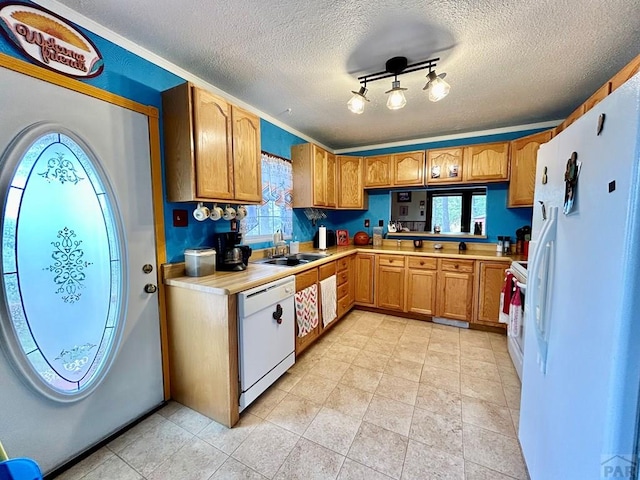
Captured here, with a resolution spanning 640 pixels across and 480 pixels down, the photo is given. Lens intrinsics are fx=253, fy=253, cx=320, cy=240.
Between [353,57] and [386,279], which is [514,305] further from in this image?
[353,57]

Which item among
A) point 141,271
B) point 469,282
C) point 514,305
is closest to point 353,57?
point 141,271

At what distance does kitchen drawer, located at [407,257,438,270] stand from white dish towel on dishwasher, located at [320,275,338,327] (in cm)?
107

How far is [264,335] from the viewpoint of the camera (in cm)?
186

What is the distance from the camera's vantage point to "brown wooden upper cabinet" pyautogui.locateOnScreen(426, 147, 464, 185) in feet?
10.7

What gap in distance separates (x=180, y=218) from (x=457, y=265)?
118 inches

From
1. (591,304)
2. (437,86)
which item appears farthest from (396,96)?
(591,304)

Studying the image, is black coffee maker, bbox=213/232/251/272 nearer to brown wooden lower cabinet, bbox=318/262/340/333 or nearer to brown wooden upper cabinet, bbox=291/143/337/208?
brown wooden lower cabinet, bbox=318/262/340/333

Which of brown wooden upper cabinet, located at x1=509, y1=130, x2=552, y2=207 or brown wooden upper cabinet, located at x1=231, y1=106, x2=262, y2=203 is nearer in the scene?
brown wooden upper cabinet, located at x1=231, y1=106, x2=262, y2=203

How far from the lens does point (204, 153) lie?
1.79 metres

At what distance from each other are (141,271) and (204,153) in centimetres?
91

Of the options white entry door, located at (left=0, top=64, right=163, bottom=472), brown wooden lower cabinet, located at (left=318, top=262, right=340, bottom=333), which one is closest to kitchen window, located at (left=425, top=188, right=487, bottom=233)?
brown wooden lower cabinet, located at (left=318, top=262, right=340, bottom=333)

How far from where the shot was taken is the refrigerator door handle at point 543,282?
1.10 metres

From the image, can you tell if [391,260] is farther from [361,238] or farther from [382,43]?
[382,43]

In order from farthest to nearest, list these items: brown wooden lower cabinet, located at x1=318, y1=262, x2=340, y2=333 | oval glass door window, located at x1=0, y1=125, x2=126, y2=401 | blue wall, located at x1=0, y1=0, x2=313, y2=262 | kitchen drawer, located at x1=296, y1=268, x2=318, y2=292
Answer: brown wooden lower cabinet, located at x1=318, y1=262, x2=340, y2=333 < kitchen drawer, located at x1=296, y1=268, x2=318, y2=292 < blue wall, located at x1=0, y1=0, x2=313, y2=262 < oval glass door window, located at x1=0, y1=125, x2=126, y2=401
